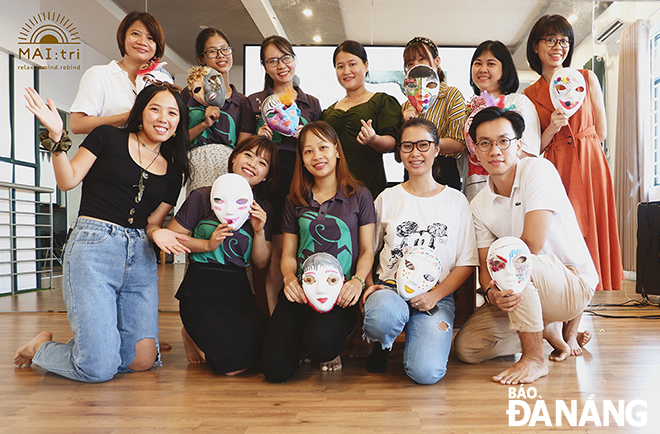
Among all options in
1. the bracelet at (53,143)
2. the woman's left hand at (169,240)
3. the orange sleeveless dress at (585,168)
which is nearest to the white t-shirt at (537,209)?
the orange sleeveless dress at (585,168)

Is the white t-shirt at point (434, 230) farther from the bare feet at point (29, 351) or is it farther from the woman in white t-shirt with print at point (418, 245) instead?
the bare feet at point (29, 351)

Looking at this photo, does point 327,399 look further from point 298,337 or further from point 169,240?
point 169,240

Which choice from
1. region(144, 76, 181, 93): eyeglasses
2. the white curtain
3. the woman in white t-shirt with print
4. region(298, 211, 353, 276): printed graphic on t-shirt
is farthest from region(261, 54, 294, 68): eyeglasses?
the white curtain

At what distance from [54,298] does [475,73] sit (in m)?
4.27

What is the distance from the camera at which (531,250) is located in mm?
2012

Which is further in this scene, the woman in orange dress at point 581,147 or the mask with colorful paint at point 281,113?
the woman in orange dress at point 581,147

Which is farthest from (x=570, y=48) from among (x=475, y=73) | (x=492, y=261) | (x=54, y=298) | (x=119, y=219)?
(x=54, y=298)

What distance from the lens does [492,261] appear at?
1868 mm

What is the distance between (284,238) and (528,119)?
→ 1.48 meters

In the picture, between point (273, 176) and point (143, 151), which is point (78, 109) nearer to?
point (143, 151)

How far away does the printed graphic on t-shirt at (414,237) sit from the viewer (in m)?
2.12

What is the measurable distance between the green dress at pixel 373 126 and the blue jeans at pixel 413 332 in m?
0.77

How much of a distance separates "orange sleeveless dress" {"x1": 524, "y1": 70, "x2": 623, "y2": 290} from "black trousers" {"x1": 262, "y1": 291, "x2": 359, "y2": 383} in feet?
5.18

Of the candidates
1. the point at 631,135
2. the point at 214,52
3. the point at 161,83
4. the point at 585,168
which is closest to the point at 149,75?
the point at 161,83
